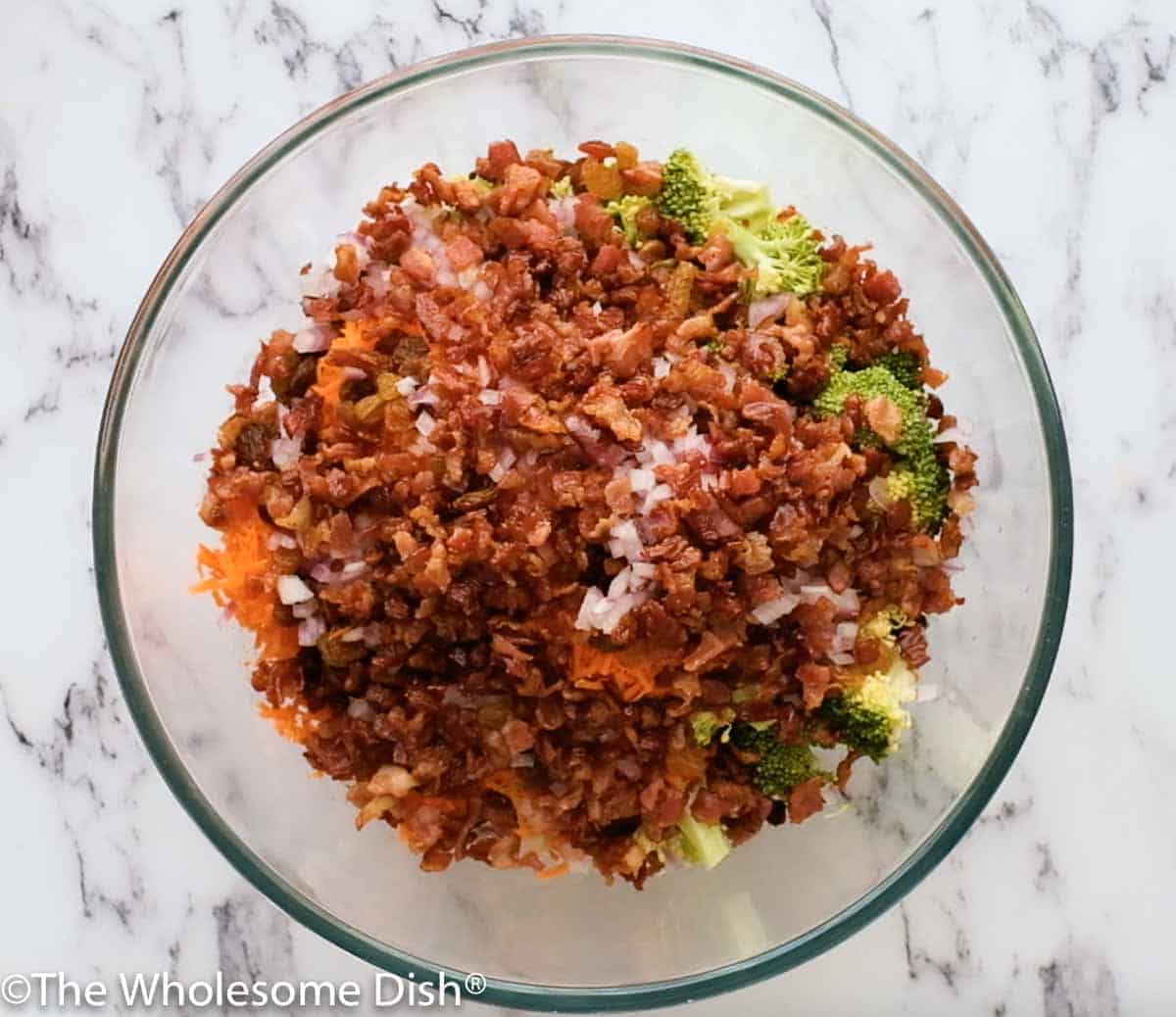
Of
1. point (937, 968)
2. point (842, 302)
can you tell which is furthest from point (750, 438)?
point (937, 968)

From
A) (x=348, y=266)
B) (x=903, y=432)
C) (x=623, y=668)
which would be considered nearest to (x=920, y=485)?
(x=903, y=432)

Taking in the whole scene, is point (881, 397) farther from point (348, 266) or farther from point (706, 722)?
point (348, 266)

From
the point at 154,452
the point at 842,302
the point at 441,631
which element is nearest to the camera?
the point at 441,631

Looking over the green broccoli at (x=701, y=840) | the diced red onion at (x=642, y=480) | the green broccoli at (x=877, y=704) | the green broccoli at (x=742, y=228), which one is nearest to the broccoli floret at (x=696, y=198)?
the green broccoli at (x=742, y=228)

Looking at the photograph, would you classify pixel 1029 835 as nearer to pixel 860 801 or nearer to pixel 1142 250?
pixel 860 801

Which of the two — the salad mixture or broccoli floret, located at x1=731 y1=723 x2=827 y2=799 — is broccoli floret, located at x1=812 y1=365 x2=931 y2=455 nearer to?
the salad mixture

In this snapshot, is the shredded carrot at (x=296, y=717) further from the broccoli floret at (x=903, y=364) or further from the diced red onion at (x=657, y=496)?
the broccoli floret at (x=903, y=364)
